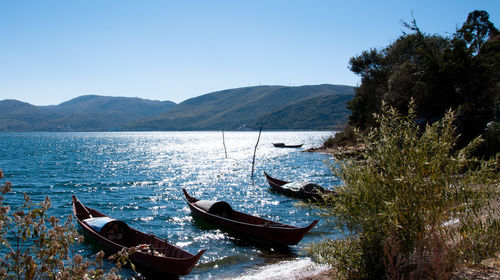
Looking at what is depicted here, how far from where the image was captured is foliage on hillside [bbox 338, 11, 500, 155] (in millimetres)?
36031

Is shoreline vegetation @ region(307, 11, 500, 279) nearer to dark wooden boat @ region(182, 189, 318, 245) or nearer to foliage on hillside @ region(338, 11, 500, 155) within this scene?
dark wooden boat @ region(182, 189, 318, 245)

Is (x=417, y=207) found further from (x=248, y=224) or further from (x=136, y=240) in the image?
(x=136, y=240)

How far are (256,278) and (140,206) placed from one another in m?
15.7

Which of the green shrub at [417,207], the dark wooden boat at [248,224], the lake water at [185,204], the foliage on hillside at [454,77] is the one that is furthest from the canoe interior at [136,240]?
the foliage on hillside at [454,77]

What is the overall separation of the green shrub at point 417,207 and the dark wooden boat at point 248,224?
6.50 m

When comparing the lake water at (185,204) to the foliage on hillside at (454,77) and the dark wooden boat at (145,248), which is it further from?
the foliage on hillside at (454,77)

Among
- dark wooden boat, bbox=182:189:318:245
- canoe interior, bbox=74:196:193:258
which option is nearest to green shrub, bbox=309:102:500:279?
dark wooden boat, bbox=182:189:318:245

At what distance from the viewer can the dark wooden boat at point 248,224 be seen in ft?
52.7

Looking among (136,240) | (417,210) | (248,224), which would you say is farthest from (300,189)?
(417,210)

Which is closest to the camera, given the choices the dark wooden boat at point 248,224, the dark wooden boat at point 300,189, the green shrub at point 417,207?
the green shrub at point 417,207

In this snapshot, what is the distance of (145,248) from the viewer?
1205cm

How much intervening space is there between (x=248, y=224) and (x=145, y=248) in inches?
253

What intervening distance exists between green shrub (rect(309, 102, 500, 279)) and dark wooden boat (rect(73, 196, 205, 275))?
6070 millimetres

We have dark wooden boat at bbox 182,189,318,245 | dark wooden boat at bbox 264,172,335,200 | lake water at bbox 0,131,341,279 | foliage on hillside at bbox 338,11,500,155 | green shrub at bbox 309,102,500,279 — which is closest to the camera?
green shrub at bbox 309,102,500,279
